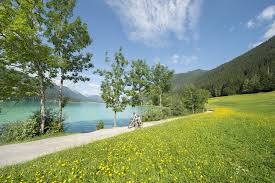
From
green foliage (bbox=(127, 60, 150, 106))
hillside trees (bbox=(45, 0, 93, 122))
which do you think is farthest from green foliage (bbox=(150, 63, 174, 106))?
hillside trees (bbox=(45, 0, 93, 122))

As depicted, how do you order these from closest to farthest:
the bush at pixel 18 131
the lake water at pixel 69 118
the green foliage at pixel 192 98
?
the bush at pixel 18 131 → the lake water at pixel 69 118 → the green foliage at pixel 192 98

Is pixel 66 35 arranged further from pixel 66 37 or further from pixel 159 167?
pixel 159 167

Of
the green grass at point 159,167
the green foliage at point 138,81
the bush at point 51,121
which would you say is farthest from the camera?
the green foliage at point 138,81

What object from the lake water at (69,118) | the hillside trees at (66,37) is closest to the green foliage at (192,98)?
the lake water at (69,118)

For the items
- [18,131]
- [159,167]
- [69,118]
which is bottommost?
[69,118]

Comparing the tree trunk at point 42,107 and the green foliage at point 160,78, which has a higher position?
the green foliage at point 160,78

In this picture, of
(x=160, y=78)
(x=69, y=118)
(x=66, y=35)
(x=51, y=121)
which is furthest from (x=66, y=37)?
(x=69, y=118)

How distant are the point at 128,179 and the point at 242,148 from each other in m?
6.04

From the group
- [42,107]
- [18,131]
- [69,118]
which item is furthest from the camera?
[69,118]

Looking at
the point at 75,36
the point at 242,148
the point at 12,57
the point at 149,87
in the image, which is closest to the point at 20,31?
the point at 12,57

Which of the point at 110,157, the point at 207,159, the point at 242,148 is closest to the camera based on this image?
the point at 207,159

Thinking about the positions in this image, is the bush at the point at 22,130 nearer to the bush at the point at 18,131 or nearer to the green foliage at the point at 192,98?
the bush at the point at 18,131

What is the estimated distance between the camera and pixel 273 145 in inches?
296

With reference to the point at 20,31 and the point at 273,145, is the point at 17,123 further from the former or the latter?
the point at 273,145
